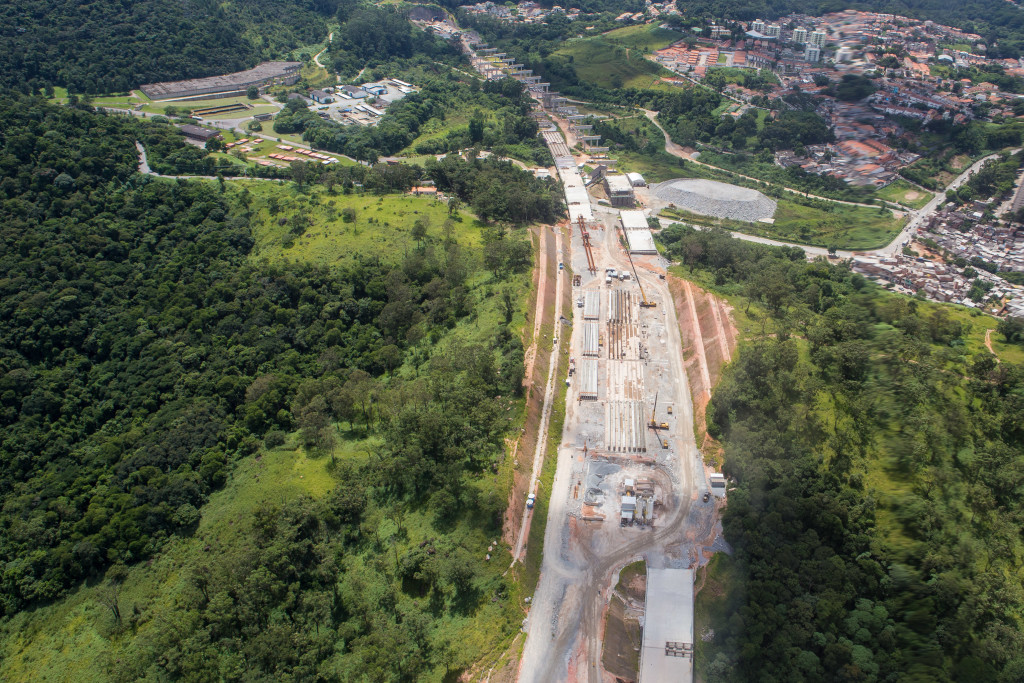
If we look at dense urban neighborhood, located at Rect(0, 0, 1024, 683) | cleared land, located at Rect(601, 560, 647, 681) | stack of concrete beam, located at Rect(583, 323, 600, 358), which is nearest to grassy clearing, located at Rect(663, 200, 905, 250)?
dense urban neighborhood, located at Rect(0, 0, 1024, 683)

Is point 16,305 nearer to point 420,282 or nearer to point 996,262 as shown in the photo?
point 420,282

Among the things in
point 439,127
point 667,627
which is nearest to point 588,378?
point 667,627

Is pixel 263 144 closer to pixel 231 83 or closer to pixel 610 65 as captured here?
pixel 231 83

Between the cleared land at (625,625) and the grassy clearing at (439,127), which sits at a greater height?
the grassy clearing at (439,127)

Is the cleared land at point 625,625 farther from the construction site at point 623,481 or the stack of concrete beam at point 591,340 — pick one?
the stack of concrete beam at point 591,340

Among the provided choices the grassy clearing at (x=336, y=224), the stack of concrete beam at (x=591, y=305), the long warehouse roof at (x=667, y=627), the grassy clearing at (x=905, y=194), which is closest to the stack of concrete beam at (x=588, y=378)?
the stack of concrete beam at (x=591, y=305)

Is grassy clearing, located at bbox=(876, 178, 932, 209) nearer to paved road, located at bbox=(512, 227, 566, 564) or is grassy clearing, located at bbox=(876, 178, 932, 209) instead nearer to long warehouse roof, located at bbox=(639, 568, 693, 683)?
paved road, located at bbox=(512, 227, 566, 564)
